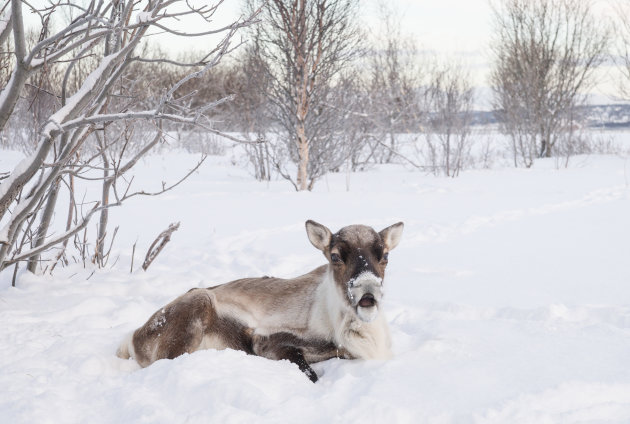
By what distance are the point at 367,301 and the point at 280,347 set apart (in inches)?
30.7

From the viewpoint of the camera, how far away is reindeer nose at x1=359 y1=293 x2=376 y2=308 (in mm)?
2977

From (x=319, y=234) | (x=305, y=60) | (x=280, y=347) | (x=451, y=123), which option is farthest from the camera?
(x=451, y=123)

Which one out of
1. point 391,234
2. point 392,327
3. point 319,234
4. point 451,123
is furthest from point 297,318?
point 451,123

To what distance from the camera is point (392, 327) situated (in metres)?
4.29

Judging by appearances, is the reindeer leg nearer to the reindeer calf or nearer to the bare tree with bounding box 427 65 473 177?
the reindeer calf

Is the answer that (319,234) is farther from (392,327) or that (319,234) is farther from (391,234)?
(392,327)

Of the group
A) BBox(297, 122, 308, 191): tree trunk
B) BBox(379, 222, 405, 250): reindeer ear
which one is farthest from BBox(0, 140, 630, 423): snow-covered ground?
BBox(297, 122, 308, 191): tree trunk

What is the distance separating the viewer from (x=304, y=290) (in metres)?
3.76

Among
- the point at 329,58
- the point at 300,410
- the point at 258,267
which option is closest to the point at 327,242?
the point at 300,410

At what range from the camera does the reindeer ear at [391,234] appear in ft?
11.9

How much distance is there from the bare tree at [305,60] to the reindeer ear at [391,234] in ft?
31.1

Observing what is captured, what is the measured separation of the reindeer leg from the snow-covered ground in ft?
0.54

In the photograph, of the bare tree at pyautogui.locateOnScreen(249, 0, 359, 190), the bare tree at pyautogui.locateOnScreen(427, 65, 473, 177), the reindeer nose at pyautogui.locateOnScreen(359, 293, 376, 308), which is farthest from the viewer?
the bare tree at pyautogui.locateOnScreen(427, 65, 473, 177)

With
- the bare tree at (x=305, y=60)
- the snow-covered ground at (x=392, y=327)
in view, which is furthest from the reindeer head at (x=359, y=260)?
the bare tree at (x=305, y=60)
